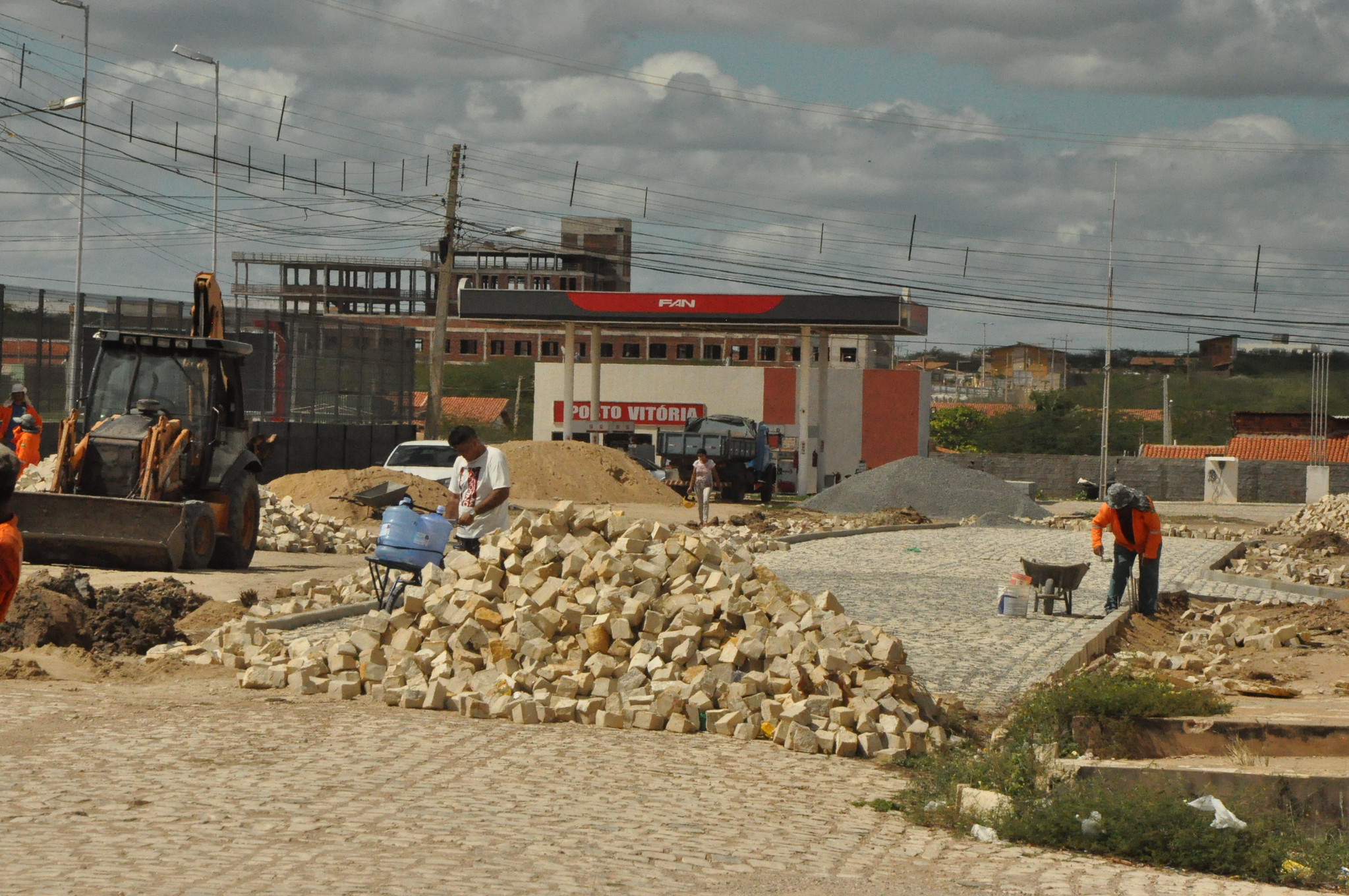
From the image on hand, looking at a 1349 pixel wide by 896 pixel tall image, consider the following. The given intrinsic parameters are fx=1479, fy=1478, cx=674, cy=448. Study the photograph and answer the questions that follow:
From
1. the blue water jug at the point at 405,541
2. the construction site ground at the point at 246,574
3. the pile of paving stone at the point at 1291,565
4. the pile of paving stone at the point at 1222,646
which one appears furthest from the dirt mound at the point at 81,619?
the pile of paving stone at the point at 1291,565

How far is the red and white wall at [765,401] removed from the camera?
65938 mm

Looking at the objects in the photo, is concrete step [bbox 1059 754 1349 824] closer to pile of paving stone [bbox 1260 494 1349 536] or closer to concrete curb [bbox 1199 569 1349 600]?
concrete curb [bbox 1199 569 1349 600]

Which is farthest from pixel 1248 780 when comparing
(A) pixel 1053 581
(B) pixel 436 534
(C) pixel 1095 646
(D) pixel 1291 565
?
(D) pixel 1291 565

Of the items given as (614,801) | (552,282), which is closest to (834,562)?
(614,801)

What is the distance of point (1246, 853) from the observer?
6895 mm

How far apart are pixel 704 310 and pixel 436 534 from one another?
4087 cm

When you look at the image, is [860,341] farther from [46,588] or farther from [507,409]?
[46,588]

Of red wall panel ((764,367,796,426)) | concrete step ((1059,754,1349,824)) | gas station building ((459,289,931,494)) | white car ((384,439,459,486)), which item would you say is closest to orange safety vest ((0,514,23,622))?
concrete step ((1059,754,1349,824))

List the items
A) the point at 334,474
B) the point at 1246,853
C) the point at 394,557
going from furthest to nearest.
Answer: the point at 334,474 < the point at 394,557 < the point at 1246,853

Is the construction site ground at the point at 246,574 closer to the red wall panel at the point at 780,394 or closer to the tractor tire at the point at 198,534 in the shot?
the tractor tire at the point at 198,534

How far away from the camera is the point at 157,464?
55.6ft

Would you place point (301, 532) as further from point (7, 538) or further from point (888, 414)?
point (888, 414)

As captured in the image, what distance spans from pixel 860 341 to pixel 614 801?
101701 millimetres

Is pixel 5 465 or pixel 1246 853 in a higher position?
pixel 5 465
